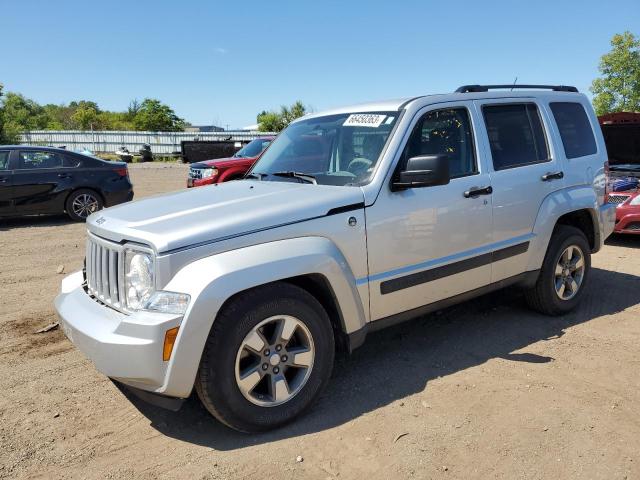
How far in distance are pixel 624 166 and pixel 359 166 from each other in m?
7.40

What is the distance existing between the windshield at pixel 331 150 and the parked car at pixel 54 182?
7.43 metres

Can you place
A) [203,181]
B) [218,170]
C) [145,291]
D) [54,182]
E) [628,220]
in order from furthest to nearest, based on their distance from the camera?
[218,170] < [203,181] < [54,182] < [628,220] < [145,291]

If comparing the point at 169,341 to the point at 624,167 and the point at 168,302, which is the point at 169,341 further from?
the point at 624,167

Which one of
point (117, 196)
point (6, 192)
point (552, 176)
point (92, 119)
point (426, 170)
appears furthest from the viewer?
point (92, 119)

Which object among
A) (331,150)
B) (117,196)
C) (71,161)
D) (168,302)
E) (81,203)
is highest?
(71,161)

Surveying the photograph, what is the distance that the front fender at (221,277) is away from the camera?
8.99ft

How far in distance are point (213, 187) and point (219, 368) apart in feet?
5.57

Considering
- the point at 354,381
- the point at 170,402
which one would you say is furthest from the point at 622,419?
the point at 170,402

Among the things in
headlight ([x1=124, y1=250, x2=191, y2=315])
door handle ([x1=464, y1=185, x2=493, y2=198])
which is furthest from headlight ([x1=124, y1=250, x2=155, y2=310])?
door handle ([x1=464, y1=185, x2=493, y2=198])

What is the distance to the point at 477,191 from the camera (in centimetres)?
403

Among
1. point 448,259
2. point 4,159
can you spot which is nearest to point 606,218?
point 448,259

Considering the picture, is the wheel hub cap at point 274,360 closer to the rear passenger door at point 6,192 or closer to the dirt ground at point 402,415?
the dirt ground at point 402,415

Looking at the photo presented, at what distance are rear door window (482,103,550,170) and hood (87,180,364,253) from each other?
5.05 ft

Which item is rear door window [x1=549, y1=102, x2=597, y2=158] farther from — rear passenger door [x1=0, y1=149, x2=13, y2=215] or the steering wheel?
rear passenger door [x1=0, y1=149, x2=13, y2=215]
